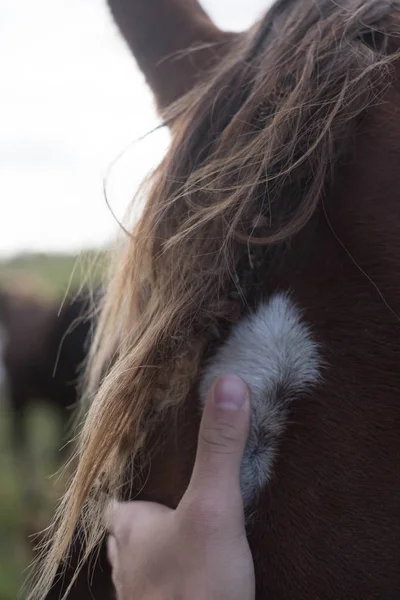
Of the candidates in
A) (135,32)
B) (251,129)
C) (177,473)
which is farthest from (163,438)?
(135,32)

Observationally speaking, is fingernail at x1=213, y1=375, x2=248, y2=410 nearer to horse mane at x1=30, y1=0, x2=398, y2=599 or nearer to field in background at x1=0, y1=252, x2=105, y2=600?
horse mane at x1=30, y1=0, x2=398, y2=599

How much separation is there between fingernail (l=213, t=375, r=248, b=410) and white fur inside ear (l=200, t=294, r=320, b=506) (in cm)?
1

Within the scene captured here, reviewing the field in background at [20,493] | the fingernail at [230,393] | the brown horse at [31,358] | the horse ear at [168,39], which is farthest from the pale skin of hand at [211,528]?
the brown horse at [31,358]

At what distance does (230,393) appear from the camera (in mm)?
619

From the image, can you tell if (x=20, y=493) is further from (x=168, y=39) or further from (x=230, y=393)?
(x=230, y=393)

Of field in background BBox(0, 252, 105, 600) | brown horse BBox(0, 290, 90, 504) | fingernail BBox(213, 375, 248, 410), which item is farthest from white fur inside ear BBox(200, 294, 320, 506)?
brown horse BBox(0, 290, 90, 504)

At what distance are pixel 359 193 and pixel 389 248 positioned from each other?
70 mm

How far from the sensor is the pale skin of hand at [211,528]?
1.95 ft

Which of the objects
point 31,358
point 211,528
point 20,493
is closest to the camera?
point 211,528

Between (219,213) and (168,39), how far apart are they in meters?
0.46

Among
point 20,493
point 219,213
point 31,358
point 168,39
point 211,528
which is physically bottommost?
point 20,493

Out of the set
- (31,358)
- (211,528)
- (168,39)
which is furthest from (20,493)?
(211,528)

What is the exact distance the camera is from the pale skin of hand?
1.95 feet

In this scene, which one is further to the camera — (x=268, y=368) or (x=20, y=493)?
(x=20, y=493)
